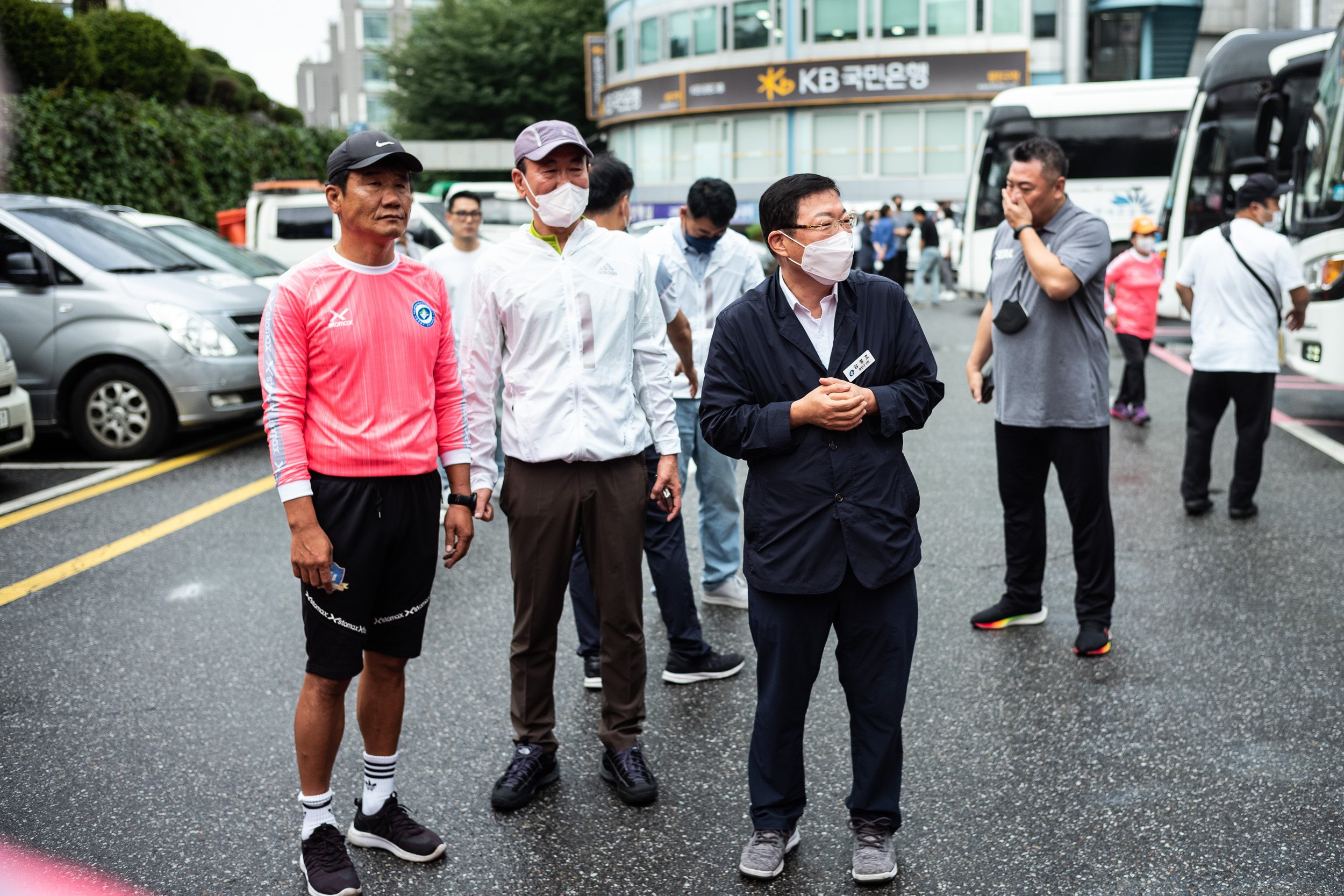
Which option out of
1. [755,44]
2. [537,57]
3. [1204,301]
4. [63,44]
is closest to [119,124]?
[63,44]

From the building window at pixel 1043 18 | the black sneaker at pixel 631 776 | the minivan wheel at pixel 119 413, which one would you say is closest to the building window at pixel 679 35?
the building window at pixel 1043 18

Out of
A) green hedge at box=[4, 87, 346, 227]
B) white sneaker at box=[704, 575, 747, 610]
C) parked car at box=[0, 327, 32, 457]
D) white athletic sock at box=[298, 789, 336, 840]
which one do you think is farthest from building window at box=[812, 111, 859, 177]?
white athletic sock at box=[298, 789, 336, 840]

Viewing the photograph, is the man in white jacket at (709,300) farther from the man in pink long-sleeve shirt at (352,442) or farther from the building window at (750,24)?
the building window at (750,24)

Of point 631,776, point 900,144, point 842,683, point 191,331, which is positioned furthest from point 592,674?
point 900,144

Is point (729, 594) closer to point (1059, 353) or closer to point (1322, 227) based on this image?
point (1059, 353)

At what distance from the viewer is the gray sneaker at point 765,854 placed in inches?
126

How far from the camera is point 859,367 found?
3098mm

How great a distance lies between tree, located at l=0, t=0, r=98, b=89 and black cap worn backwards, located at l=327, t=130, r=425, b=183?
15933 millimetres

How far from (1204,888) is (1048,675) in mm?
1543

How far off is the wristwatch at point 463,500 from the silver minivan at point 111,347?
6111 millimetres

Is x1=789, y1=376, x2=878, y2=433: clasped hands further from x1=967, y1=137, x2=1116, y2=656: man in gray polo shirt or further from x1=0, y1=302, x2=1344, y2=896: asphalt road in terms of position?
x1=967, y1=137, x2=1116, y2=656: man in gray polo shirt

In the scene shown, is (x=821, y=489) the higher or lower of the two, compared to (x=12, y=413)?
higher

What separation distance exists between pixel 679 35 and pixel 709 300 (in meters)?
44.1

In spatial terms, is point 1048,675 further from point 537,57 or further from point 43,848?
point 537,57
